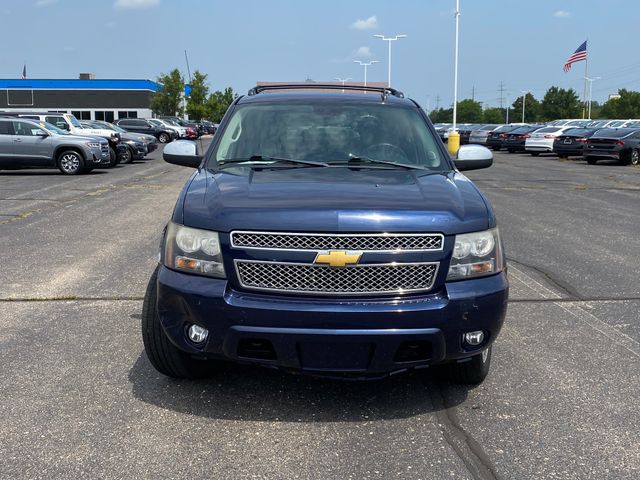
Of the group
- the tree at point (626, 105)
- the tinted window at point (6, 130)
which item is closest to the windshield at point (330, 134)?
the tinted window at point (6, 130)

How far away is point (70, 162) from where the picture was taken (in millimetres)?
19625

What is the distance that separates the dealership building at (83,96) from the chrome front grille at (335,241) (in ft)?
278

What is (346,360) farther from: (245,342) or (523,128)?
(523,128)

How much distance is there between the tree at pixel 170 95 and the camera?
71.6 meters

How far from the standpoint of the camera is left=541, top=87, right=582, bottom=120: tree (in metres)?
106

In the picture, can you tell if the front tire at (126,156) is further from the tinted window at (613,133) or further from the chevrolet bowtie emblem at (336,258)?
the chevrolet bowtie emblem at (336,258)

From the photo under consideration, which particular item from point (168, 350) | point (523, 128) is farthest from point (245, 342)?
point (523, 128)

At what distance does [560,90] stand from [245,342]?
114 metres

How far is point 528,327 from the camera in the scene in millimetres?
5191

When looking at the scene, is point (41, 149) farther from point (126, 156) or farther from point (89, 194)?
point (89, 194)

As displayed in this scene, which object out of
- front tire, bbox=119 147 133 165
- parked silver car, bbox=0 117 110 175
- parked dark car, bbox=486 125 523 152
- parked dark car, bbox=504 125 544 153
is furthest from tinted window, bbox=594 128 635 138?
parked silver car, bbox=0 117 110 175

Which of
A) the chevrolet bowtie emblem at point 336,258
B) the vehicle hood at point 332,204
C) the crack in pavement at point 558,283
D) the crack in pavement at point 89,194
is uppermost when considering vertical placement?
the vehicle hood at point 332,204

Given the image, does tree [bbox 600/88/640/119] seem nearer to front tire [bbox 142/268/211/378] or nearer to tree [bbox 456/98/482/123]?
tree [bbox 456/98/482/123]

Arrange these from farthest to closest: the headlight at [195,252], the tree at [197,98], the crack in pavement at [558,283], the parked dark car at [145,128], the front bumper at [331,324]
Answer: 1. the tree at [197,98]
2. the parked dark car at [145,128]
3. the crack in pavement at [558,283]
4. the headlight at [195,252]
5. the front bumper at [331,324]
